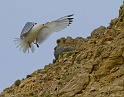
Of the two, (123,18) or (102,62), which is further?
(123,18)

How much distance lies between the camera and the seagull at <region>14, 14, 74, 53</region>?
17.8m

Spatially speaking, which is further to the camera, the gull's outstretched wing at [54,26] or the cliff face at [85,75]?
the gull's outstretched wing at [54,26]

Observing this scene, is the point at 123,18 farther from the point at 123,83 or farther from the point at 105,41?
the point at 123,83

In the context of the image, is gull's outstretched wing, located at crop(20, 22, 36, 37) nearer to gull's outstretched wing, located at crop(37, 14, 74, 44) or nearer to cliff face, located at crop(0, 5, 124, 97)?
gull's outstretched wing, located at crop(37, 14, 74, 44)

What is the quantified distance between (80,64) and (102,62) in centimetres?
235

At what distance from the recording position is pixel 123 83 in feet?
50.0

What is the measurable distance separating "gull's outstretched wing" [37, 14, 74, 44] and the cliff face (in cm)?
154

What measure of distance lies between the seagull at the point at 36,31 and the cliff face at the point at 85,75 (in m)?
1.59

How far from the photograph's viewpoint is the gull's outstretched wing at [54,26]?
17.7m

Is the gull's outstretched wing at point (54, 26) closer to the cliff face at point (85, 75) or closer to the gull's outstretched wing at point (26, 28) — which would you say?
the gull's outstretched wing at point (26, 28)

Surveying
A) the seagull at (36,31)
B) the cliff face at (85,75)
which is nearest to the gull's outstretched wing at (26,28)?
the seagull at (36,31)

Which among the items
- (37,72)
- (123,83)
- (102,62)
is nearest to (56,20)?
(102,62)

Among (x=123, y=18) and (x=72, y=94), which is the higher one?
(x=123, y=18)

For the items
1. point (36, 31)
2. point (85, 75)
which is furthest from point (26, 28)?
point (85, 75)
